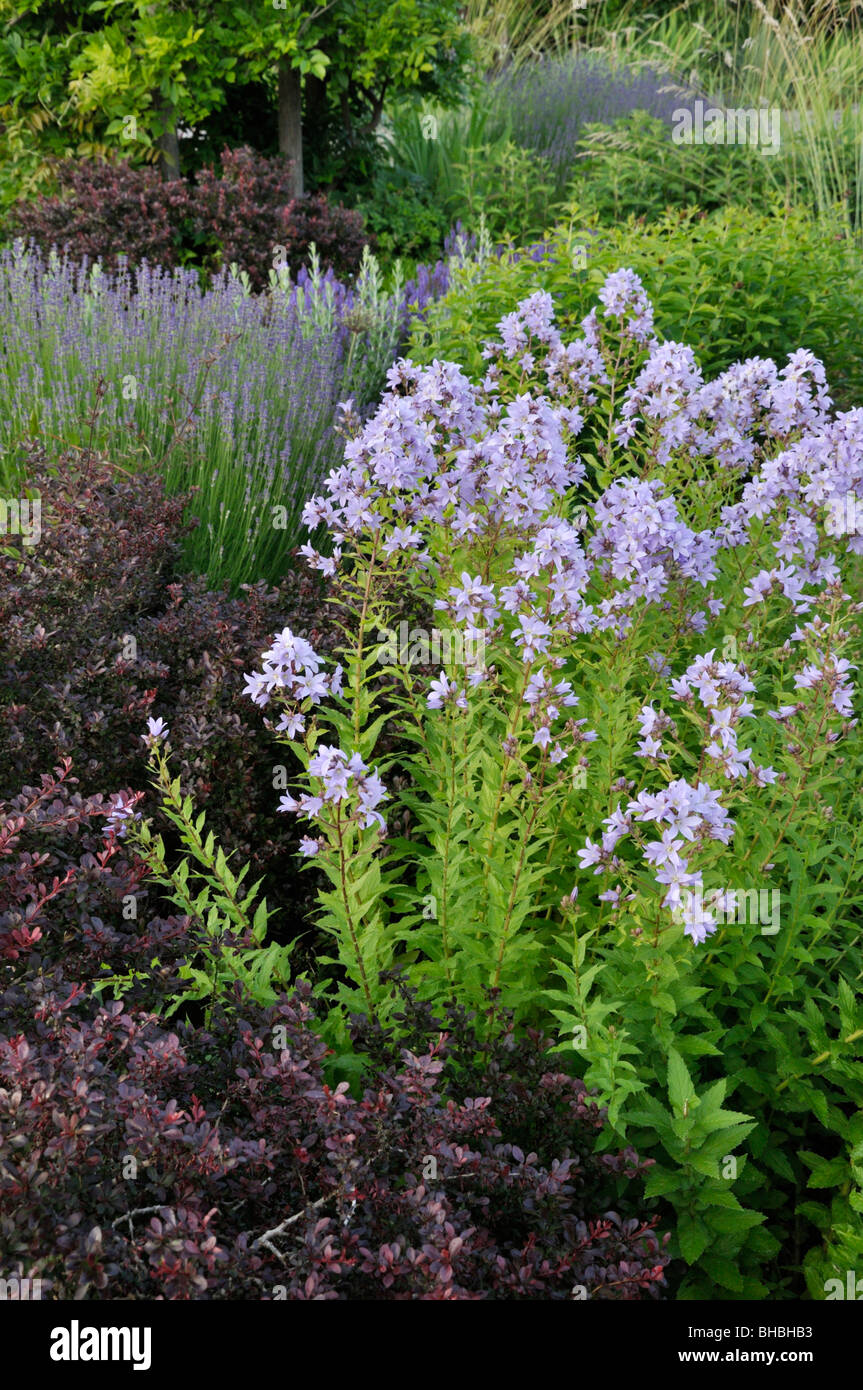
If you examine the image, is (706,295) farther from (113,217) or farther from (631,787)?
(113,217)

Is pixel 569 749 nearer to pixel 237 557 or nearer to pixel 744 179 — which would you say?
pixel 237 557

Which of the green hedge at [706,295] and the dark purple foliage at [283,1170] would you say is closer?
the dark purple foliage at [283,1170]

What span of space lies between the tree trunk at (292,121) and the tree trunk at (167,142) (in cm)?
80

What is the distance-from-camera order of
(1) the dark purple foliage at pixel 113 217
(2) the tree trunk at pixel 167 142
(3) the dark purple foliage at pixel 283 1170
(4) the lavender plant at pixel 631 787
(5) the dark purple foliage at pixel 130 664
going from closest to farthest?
(3) the dark purple foliage at pixel 283 1170 < (4) the lavender plant at pixel 631 787 < (5) the dark purple foliage at pixel 130 664 < (1) the dark purple foliage at pixel 113 217 < (2) the tree trunk at pixel 167 142

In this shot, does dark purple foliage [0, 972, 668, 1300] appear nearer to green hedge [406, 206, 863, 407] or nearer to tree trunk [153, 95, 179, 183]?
green hedge [406, 206, 863, 407]

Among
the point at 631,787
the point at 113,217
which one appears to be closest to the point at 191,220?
the point at 113,217

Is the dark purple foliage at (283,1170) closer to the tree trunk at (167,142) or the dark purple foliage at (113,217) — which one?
the dark purple foliage at (113,217)

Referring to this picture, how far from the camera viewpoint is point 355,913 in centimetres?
239

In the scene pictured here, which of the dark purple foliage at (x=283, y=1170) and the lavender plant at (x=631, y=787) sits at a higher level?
the lavender plant at (x=631, y=787)

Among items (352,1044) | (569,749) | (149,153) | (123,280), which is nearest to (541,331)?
(569,749)

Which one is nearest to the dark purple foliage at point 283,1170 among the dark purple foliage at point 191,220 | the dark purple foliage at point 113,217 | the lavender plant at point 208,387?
the lavender plant at point 208,387

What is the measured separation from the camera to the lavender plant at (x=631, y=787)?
232cm

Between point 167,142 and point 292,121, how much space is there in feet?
3.09

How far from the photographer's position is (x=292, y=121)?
340 inches
